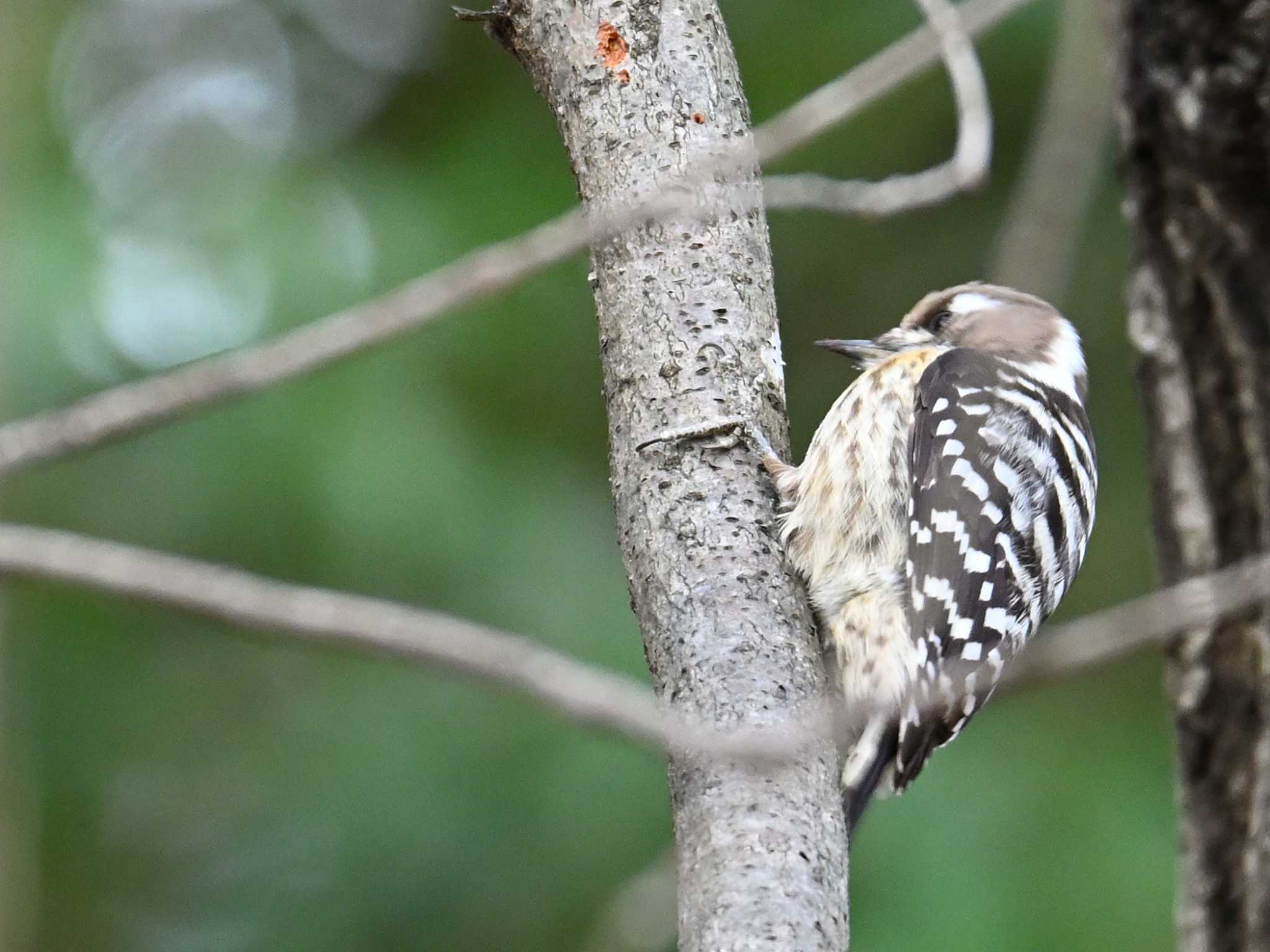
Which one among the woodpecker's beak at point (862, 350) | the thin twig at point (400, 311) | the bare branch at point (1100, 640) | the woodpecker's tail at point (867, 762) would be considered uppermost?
the woodpecker's beak at point (862, 350)

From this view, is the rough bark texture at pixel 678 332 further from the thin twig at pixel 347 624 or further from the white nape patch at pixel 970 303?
the white nape patch at pixel 970 303

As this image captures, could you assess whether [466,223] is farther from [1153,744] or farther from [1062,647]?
[1062,647]

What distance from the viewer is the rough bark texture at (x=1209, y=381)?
8.78 ft

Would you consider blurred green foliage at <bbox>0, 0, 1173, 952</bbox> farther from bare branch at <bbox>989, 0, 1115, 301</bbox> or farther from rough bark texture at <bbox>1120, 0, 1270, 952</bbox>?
bare branch at <bbox>989, 0, 1115, 301</bbox>

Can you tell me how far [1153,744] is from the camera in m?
4.45

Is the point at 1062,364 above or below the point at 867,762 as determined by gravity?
above

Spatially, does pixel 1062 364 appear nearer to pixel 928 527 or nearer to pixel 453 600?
pixel 928 527

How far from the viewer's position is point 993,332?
366 centimetres

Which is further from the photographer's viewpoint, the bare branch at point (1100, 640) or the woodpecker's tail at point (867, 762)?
the woodpecker's tail at point (867, 762)

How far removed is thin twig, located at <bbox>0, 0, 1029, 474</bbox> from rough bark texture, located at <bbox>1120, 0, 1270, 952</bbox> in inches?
57.4

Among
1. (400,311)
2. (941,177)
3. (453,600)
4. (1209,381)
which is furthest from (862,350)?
(400,311)

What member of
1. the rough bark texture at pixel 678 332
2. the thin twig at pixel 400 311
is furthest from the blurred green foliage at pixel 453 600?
the thin twig at pixel 400 311

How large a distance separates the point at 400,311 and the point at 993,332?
2853mm

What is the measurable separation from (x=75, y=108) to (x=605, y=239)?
13.2ft
